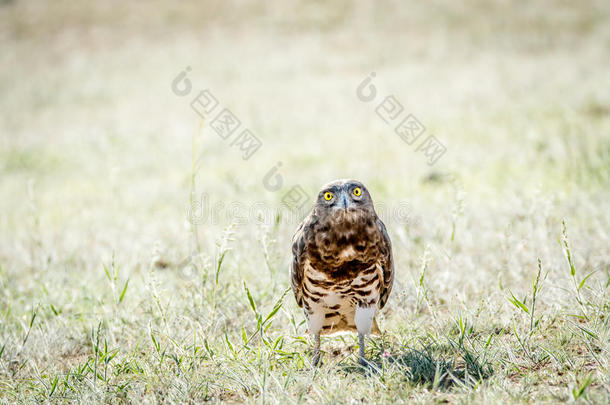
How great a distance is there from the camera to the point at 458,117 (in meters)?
10.2

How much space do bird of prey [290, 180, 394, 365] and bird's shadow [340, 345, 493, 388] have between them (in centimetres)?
12

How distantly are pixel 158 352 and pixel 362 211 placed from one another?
4.49 feet

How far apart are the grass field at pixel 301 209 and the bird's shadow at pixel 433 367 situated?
14mm

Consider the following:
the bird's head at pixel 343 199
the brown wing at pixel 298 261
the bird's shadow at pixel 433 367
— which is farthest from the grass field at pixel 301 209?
the bird's head at pixel 343 199

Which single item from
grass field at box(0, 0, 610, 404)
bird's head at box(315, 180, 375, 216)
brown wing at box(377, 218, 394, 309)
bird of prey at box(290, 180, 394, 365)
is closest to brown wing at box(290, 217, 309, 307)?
bird of prey at box(290, 180, 394, 365)

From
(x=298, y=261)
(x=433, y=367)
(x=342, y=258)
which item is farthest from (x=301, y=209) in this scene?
(x=433, y=367)

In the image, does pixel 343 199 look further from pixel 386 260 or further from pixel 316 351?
pixel 316 351

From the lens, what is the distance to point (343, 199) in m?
2.69

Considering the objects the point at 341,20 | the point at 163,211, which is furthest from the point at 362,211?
the point at 341,20

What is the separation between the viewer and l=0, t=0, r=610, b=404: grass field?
2.67m

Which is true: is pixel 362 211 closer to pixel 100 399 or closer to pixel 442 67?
pixel 100 399

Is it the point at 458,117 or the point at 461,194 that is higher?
the point at 458,117

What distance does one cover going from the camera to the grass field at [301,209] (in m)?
2.67

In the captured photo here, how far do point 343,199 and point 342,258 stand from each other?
12.6 inches
